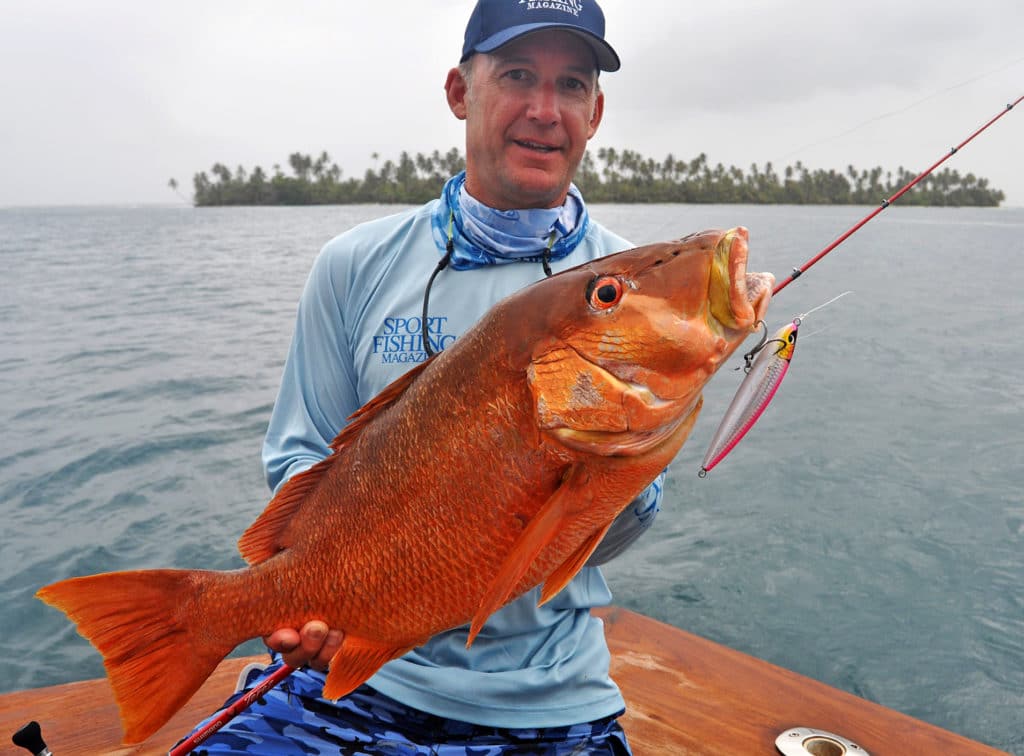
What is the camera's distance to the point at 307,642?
1655 mm

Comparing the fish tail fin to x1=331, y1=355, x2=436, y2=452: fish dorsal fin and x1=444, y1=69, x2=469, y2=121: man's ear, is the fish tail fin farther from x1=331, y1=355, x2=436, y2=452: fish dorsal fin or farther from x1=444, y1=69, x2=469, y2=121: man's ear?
x1=444, y1=69, x2=469, y2=121: man's ear

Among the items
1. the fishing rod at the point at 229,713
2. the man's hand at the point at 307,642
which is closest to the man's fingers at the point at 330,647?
the man's hand at the point at 307,642

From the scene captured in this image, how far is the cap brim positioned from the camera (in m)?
2.03

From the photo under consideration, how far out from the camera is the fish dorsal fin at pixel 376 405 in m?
1.68

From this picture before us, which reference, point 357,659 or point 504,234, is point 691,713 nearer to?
point 357,659

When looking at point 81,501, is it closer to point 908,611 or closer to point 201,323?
point 908,611

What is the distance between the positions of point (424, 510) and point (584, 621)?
0.91 metres

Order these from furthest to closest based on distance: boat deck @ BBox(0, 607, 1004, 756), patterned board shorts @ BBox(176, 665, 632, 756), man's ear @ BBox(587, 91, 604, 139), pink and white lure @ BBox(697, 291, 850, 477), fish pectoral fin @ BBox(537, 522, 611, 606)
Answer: boat deck @ BBox(0, 607, 1004, 756), man's ear @ BBox(587, 91, 604, 139), patterned board shorts @ BBox(176, 665, 632, 756), pink and white lure @ BBox(697, 291, 850, 477), fish pectoral fin @ BBox(537, 522, 611, 606)

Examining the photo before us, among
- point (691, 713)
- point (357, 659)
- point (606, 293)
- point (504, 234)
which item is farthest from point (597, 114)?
point (691, 713)

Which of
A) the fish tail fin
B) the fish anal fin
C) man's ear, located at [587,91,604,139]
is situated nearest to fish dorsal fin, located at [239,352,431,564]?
the fish anal fin

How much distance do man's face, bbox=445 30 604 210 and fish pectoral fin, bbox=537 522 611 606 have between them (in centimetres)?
112

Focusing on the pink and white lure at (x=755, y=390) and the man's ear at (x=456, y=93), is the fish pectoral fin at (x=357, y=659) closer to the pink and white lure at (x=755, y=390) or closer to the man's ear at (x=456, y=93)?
the pink and white lure at (x=755, y=390)

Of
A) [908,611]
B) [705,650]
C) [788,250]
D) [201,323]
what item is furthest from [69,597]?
[788,250]

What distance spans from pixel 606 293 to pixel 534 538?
0.46 m
